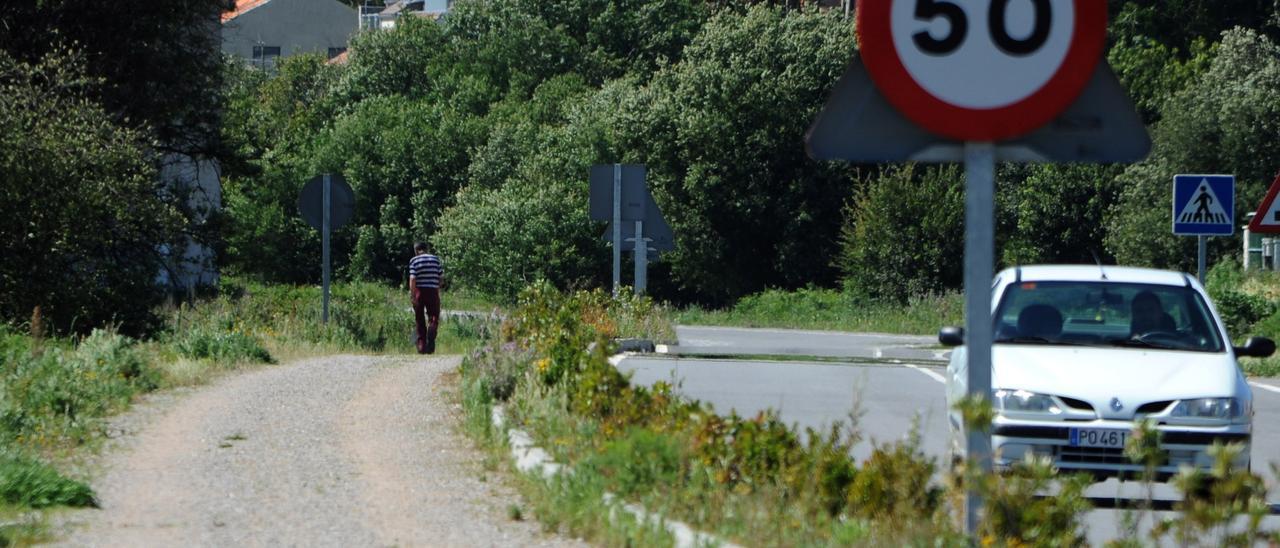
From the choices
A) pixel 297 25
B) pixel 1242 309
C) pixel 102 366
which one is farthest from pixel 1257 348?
pixel 297 25

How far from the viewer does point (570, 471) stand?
28.1 feet

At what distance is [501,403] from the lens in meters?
12.5

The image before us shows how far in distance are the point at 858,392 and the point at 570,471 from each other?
5.28 feet

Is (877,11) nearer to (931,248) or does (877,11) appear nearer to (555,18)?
(931,248)

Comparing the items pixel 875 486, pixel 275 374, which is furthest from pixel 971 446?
pixel 275 374

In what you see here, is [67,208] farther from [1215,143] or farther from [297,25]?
[297,25]

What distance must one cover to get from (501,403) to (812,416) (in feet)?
10.9

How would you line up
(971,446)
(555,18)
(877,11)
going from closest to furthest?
(877,11), (971,446), (555,18)

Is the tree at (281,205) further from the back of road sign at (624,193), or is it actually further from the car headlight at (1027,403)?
the car headlight at (1027,403)

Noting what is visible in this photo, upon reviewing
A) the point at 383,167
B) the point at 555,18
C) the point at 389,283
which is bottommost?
the point at 389,283

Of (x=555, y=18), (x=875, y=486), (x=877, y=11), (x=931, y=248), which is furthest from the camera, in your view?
(x=555, y=18)

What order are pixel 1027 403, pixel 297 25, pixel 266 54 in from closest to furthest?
pixel 1027 403 → pixel 266 54 → pixel 297 25

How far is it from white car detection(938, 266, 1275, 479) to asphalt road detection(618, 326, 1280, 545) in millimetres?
393

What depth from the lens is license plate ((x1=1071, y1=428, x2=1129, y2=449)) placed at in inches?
357
